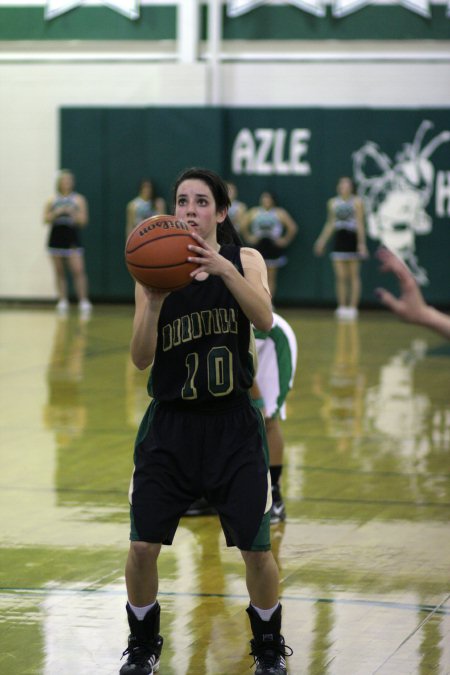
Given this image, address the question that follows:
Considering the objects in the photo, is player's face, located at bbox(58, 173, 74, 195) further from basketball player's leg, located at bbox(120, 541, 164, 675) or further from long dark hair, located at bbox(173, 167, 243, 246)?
basketball player's leg, located at bbox(120, 541, 164, 675)

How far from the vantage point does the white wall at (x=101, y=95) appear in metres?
18.6

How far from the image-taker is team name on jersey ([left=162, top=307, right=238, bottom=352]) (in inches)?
159

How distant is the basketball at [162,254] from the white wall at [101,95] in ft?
49.5

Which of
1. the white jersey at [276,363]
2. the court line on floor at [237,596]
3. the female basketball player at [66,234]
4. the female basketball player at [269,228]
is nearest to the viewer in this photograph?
the court line on floor at [237,596]

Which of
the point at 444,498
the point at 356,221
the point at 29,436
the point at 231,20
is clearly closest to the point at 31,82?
the point at 231,20

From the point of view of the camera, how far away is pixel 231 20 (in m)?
19.0

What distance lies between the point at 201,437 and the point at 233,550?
1896mm

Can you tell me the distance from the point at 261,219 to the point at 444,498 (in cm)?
1161

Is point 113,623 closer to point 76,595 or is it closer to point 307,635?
point 76,595

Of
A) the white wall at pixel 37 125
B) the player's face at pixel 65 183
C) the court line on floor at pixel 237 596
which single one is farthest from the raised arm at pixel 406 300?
the white wall at pixel 37 125

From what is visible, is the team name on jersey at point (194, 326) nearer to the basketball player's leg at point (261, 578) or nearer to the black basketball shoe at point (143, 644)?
the basketball player's leg at point (261, 578)

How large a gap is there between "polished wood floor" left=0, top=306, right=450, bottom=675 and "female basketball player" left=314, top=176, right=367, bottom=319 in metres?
6.23

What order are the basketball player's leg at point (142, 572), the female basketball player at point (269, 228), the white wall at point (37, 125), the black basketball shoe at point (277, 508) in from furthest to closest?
the white wall at point (37, 125) < the female basketball player at point (269, 228) < the black basketball shoe at point (277, 508) < the basketball player's leg at point (142, 572)

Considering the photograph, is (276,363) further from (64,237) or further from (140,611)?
(64,237)
